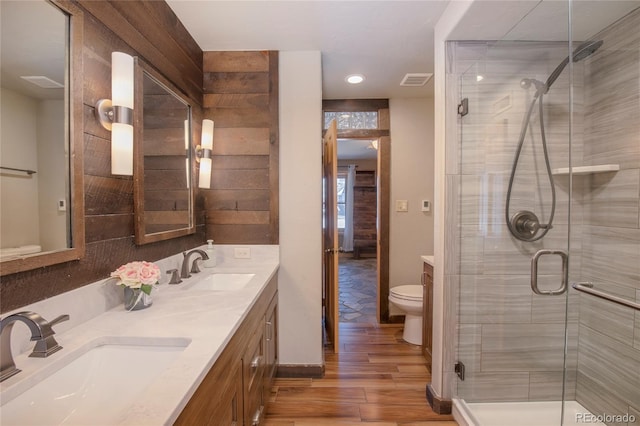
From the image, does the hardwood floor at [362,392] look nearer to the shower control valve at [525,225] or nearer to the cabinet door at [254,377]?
the cabinet door at [254,377]

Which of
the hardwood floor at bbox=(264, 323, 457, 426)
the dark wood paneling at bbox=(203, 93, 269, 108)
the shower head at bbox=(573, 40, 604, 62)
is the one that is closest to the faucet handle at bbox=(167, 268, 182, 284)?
the hardwood floor at bbox=(264, 323, 457, 426)

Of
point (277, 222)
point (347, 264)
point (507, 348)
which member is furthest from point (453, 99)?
point (347, 264)

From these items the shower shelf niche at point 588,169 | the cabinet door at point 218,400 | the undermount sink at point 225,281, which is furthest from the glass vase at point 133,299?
the shower shelf niche at point 588,169

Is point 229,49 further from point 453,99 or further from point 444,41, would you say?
point 453,99

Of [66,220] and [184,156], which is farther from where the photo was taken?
[184,156]

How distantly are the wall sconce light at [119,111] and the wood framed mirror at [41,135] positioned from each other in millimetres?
130

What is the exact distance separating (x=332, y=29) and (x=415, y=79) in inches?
44.4

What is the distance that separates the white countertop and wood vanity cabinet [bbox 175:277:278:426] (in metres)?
0.07

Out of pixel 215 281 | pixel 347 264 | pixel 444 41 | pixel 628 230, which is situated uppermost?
pixel 444 41

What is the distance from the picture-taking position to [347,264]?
656 centimetres

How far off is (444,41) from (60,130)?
6.56 feet

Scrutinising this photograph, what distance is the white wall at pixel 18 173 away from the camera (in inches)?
32.7

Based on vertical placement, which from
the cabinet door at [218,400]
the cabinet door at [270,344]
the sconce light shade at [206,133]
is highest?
the sconce light shade at [206,133]

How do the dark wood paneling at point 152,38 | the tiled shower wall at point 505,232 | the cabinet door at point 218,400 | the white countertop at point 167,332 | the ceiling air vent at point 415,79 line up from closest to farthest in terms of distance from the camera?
1. the white countertop at point 167,332
2. the cabinet door at point 218,400
3. the dark wood paneling at point 152,38
4. the tiled shower wall at point 505,232
5. the ceiling air vent at point 415,79
